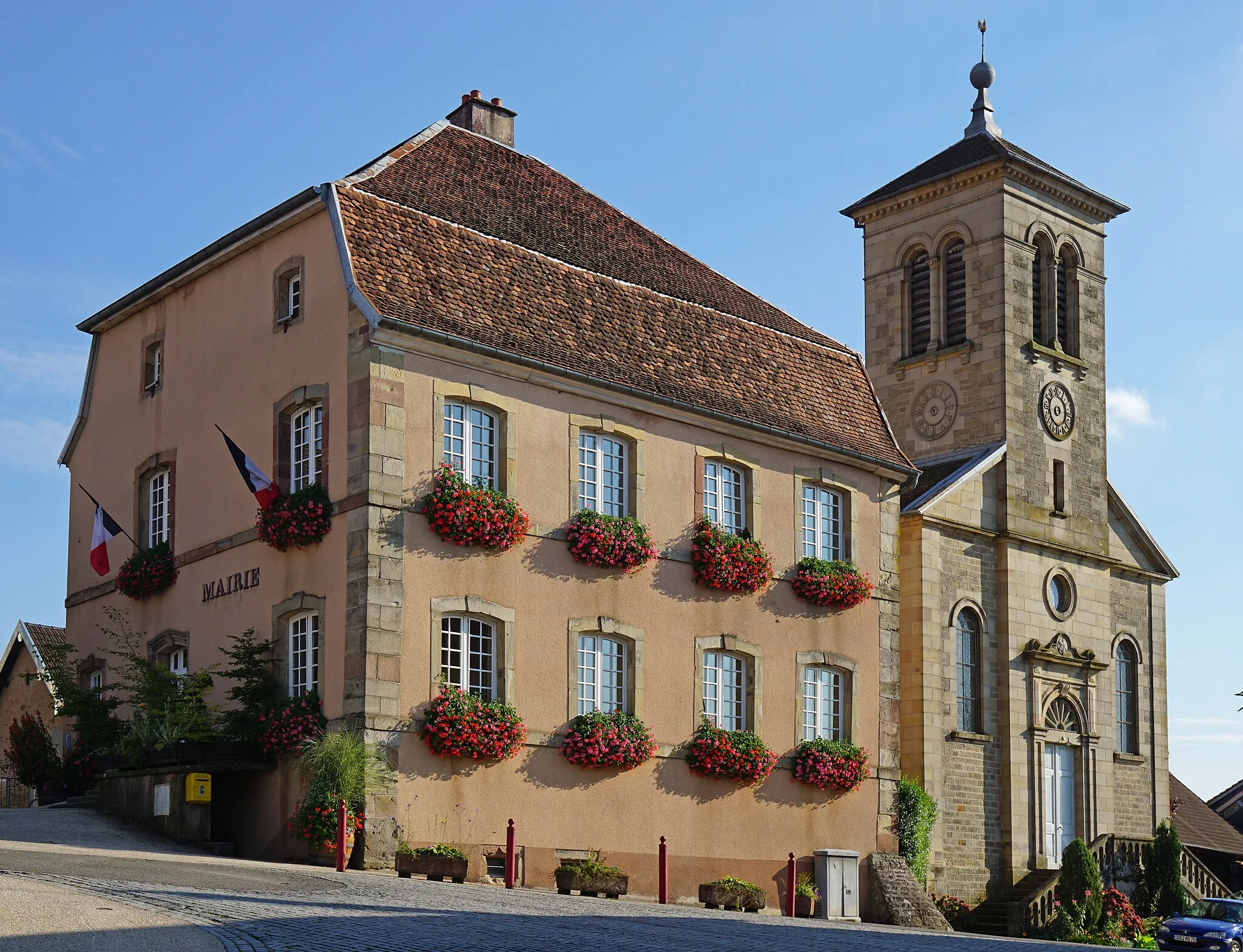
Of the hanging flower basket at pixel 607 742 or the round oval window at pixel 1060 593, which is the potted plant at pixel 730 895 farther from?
the round oval window at pixel 1060 593

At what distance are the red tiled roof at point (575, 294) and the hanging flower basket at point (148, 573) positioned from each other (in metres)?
6.15

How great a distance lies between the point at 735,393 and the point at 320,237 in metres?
6.85

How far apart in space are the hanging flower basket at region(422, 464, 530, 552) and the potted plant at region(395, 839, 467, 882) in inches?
152

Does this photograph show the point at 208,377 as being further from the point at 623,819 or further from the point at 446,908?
the point at 446,908

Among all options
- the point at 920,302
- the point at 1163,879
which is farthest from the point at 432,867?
the point at 920,302

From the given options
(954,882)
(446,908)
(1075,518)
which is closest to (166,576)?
(446,908)

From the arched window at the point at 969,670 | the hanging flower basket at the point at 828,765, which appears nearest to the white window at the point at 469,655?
the hanging flower basket at the point at 828,765

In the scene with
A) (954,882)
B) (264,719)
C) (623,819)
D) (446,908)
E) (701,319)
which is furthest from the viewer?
(954,882)

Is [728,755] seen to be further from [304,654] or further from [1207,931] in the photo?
[1207,931]

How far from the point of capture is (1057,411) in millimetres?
33500

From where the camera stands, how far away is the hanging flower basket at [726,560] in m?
24.7

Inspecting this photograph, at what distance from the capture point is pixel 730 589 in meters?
25.1

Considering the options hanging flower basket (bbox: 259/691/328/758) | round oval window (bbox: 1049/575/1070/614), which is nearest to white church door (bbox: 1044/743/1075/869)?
round oval window (bbox: 1049/575/1070/614)

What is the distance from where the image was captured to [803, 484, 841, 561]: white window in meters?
26.8
